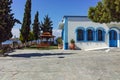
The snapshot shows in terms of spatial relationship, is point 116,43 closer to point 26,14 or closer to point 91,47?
point 91,47

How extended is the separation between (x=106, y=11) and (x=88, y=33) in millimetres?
19474

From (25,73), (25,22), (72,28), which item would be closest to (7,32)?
(72,28)

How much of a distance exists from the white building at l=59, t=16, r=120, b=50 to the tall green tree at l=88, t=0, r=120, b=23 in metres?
16.1

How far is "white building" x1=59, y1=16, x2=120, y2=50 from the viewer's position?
125 ft

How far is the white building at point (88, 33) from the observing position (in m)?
38.2

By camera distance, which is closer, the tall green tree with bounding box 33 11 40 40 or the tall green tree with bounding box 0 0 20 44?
the tall green tree with bounding box 0 0 20 44

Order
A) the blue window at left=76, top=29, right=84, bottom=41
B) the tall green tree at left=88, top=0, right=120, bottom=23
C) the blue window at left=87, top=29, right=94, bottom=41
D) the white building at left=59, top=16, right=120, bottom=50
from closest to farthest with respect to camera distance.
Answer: the tall green tree at left=88, top=0, right=120, bottom=23 → the white building at left=59, top=16, right=120, bottom=50 → the blue window at left=76, top=29, right=84, bottom=41 → the blue window at left=87, top=29, right=94, bottom=41

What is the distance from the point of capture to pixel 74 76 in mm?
13258

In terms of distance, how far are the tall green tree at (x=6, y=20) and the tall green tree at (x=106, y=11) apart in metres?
9.19

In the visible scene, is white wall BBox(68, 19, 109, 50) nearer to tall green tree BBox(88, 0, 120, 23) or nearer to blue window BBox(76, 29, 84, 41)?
blue window BBox(76, 29, 84, 41)

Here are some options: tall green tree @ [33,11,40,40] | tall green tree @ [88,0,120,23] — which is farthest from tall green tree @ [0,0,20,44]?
tall green tree @ [33,11,40,40]

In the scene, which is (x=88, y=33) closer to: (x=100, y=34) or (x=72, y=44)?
(x=100, y=34)

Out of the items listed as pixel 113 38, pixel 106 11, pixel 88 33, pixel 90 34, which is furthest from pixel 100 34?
pixel 106 11

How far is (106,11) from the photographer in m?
19.2
